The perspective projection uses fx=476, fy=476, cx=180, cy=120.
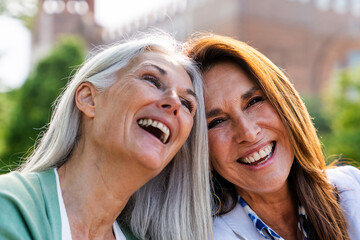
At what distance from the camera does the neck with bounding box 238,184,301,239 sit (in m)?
2.74

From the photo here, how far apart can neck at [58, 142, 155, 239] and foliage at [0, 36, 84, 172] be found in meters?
13.9

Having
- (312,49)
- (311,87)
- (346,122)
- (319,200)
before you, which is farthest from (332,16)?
(319,200)

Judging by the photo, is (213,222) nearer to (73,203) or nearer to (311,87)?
(73,203)

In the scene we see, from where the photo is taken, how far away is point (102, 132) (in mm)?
2234

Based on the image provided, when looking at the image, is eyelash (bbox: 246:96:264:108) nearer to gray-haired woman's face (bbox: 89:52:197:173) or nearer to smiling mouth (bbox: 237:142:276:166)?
smiling mouth (bbox: 237:142:276:166)

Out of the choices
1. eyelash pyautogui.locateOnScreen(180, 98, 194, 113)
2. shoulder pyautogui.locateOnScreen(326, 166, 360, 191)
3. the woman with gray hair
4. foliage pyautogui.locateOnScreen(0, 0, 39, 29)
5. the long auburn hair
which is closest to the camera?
the woman with gray hair

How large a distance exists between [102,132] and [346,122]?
50.7ft

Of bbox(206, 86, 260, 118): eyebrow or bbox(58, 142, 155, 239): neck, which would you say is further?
bbox(206, 86, 260, 118): eyebrow

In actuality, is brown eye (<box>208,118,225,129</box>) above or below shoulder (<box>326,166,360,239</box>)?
above

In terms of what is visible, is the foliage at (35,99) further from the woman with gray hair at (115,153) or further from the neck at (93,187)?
the neck at (93,187)

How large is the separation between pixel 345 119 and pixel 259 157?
49.2ft

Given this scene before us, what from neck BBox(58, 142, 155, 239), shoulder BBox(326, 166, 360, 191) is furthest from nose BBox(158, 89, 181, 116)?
shoulder BBox(326, 166, 360, 191)

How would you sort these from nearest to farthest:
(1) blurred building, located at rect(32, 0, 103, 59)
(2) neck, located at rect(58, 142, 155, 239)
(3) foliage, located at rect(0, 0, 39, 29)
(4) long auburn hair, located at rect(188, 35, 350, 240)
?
(2) neck, located at rect(58, 142, 155, 239), (4) long auburn hair, located at rect(188, 35, 350, 240), (3) foliage, located at rect(0, 0, 39, 29), (1) blurred building, located at rect(32, 0, 103, 59)

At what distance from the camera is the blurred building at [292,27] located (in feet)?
88.3
